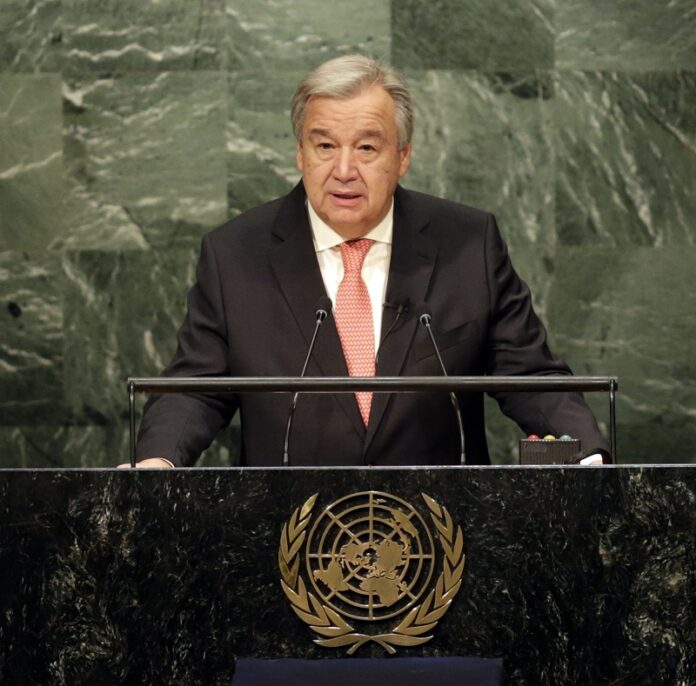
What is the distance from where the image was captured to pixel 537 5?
17.6ft

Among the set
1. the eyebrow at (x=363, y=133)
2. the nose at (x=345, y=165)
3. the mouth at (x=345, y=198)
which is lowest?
the mouth at (x=345, y=198)

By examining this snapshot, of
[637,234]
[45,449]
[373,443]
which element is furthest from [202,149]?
[373,443]

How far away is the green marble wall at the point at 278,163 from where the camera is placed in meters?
5.37

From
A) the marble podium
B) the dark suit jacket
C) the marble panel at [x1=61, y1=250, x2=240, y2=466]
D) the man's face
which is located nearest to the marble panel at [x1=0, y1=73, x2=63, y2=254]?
the marble panel at [x1=61, y1=250, x2=240, y2=466]

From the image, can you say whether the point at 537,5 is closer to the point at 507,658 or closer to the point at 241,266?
the point at 241,266

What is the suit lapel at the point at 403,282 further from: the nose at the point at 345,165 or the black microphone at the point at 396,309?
the nose at the point at 345,165

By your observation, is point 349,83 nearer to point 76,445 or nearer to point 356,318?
point 356,318

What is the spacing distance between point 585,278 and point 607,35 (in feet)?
2.91

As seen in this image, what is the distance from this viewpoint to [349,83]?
3.64 metres

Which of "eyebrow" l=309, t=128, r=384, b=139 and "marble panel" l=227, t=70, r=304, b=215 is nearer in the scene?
"eyebrow" l=309, t=128, r=384, b=139

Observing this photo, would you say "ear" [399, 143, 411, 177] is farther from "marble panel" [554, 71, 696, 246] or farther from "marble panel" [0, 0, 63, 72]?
"marble panel" [0, 0, 63, 72]

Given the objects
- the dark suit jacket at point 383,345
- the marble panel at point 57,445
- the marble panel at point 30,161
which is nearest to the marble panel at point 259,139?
the marble panel at point 30,161

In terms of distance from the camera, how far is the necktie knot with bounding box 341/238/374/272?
148 inches

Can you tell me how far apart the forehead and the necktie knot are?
293 mm
